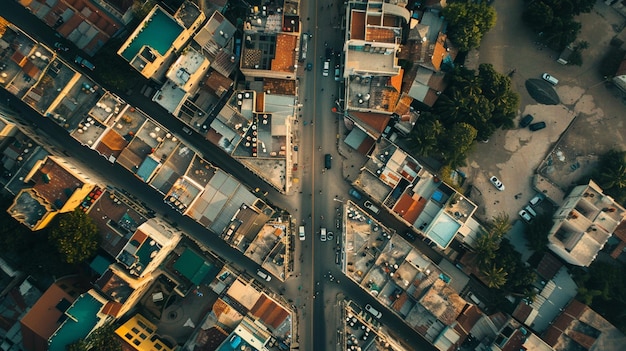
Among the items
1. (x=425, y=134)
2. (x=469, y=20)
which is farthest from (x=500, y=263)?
(x=469, y=20)

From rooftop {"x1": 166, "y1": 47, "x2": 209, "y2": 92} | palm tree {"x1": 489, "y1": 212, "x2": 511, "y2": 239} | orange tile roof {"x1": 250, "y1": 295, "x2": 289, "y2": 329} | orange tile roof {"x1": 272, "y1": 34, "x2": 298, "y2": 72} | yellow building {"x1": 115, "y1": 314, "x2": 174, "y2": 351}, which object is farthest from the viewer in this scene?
palm tree {"x1": 489, "y1": 212, "x2": 511, "y2": 239}

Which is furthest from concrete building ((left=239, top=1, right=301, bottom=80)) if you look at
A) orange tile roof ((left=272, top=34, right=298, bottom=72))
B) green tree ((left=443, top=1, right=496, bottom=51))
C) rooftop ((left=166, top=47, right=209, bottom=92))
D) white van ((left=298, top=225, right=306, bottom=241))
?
white van ((left=298, top=225, right=306, bottom=241))

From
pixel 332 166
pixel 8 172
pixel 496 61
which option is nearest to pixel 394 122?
pixel 332 166

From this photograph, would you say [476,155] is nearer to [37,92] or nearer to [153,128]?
[153,128]

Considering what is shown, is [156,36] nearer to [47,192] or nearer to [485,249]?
[47,192]

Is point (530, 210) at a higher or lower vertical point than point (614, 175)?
lower

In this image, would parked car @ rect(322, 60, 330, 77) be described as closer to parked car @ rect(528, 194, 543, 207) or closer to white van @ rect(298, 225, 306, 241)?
white van @ rect(298, 225, 306, 241)

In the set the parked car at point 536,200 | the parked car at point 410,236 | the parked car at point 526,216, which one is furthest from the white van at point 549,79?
the parked car at point 410,236
